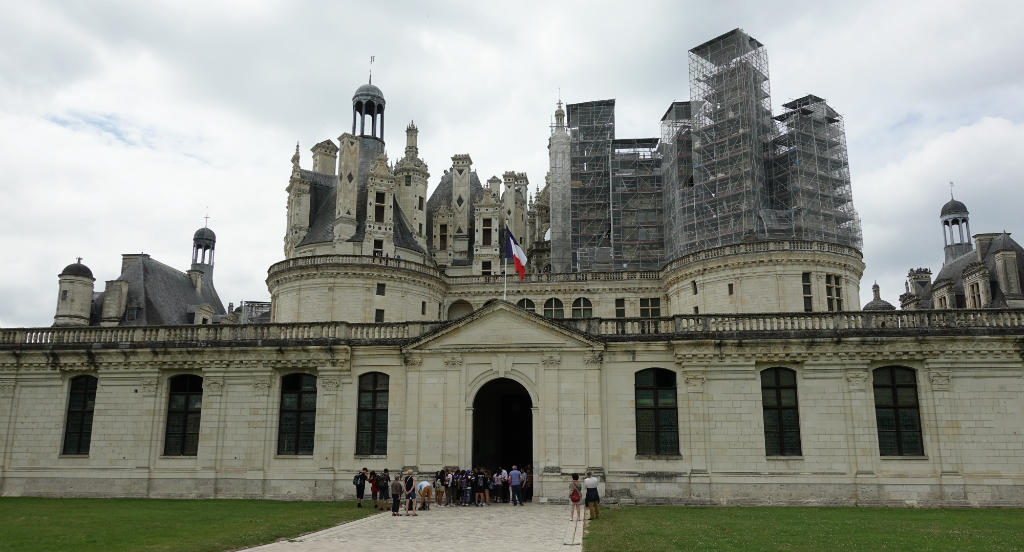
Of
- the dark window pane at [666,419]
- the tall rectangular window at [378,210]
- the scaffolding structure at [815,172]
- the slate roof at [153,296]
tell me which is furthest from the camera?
the slate roof at [153,296]

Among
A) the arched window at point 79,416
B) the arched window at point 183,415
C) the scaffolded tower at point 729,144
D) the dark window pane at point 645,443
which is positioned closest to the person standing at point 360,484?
A: the arched window at point 183,415

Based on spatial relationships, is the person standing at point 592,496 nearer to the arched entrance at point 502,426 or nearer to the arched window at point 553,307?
the arched entrance at point 502,426

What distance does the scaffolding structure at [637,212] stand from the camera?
53.0 metres

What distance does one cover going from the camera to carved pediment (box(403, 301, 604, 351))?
2923 centimetres

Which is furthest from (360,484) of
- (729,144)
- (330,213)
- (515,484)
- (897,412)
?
(729,144)

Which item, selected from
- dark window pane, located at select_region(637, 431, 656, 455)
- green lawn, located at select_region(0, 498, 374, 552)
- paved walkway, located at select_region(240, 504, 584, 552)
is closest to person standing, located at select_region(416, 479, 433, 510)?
paved walkway, located at select_region(240, 504, 584, 552)

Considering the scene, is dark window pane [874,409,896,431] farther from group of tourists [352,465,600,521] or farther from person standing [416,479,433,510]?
person standing [416,479,433,510]

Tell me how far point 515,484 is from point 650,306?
2372 centimetres

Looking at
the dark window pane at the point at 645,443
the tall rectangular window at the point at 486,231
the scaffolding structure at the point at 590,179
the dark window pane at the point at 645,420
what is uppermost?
the scaffolding structure at the point at 590,179

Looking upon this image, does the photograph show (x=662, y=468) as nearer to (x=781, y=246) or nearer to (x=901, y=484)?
(x=901, y=484)

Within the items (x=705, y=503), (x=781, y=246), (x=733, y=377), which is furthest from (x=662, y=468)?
(x=781, y=246)

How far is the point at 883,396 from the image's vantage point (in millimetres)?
28062

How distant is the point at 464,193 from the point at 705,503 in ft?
118

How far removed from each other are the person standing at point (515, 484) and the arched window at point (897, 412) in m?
13.4
